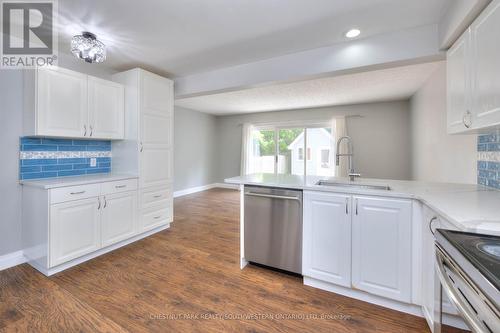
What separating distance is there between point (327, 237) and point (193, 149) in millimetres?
5292

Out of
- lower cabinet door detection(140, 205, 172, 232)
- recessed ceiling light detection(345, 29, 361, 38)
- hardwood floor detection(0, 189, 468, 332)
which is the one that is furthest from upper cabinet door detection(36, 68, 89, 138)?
recessed ceiling light detection(345, 29, 361, 38)

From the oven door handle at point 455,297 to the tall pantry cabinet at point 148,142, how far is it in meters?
3.06

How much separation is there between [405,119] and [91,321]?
Result: 6.35m

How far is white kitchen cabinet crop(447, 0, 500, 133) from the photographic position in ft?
4.02

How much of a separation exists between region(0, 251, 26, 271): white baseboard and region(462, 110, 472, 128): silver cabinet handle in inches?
165

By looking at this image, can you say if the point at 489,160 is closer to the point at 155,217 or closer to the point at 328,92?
the point at 328,92

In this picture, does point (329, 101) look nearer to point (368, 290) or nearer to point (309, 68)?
point (309, 68)

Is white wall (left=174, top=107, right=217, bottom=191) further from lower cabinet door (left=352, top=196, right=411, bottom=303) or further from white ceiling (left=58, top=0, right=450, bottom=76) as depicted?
lower cabinet door (left=352, top=196, right=411, bottom=303)

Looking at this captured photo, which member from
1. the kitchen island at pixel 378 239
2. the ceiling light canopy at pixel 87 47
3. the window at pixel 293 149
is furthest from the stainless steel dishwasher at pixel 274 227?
the window at pixel 293 149

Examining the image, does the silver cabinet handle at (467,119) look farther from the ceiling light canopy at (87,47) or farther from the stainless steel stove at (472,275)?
the ceiling light canopy at (87,47)

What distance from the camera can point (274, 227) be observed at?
6.93ft

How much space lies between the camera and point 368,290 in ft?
5.68

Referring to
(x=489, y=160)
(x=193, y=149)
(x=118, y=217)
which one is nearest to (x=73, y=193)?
(x=118, y=217)

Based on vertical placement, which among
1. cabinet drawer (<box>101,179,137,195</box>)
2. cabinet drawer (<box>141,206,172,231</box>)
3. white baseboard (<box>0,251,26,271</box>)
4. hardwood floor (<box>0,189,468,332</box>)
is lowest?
hardwood floor (<box>0,189,468,332</box>)
